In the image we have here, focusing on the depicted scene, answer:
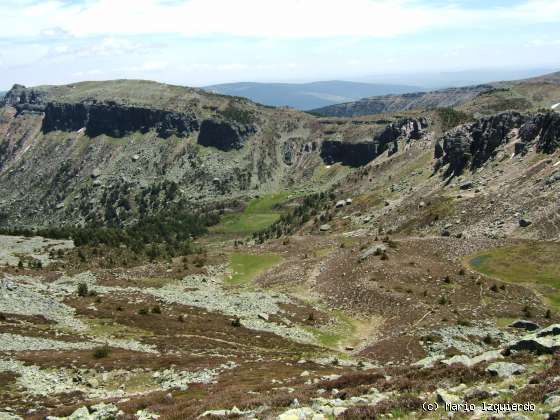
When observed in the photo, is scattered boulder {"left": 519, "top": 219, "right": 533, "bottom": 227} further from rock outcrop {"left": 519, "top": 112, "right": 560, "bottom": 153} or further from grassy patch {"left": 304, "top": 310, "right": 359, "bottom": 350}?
grassy patch {"left": 304, "top": 310, "right": 359, "bottom": 350}

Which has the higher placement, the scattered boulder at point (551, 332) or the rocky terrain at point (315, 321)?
the scattered boulder at point (551, 332)

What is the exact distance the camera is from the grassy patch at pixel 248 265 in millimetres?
86350

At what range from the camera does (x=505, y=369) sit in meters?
23.1

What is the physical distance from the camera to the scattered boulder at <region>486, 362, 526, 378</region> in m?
22.8

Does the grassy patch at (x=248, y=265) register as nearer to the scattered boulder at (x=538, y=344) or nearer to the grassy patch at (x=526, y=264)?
the grassy patch at (x=526, y=264)

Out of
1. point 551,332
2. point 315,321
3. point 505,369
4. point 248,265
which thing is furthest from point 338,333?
point 248,265

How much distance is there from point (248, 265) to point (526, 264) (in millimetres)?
47689

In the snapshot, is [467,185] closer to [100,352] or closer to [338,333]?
[338,333]

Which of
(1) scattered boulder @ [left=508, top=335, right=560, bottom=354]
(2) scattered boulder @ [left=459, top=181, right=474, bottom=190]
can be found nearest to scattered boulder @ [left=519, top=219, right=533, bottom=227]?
(2) scattered boulder @ [left=459, top=181, right=474, bottom=190]

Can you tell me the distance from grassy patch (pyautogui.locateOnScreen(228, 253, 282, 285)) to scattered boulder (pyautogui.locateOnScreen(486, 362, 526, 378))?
62.3 meters

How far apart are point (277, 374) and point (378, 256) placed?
4508 cm

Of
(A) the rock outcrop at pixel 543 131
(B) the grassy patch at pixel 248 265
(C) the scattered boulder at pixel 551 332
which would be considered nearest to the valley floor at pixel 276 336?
(B) the grassy patch at pixel 248 265

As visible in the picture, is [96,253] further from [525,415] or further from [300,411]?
[525,415]

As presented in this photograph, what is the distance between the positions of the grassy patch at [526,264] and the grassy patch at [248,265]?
116 feet
